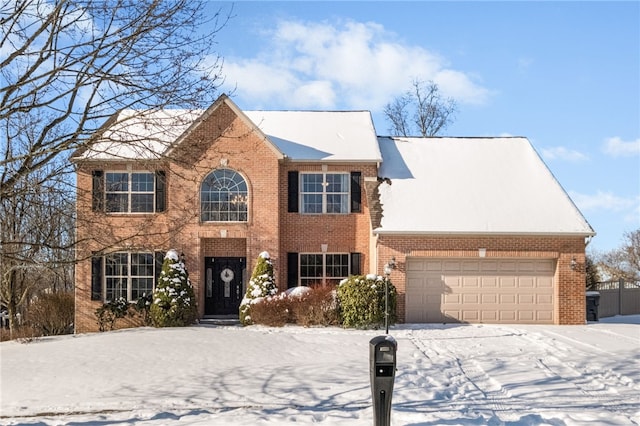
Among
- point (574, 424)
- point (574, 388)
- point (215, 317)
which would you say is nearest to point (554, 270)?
point (574, 388)

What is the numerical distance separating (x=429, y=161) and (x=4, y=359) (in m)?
14.8

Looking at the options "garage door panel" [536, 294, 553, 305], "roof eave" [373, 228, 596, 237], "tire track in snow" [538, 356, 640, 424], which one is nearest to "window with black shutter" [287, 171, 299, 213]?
"roof eave" [373, 228, 596, 237]

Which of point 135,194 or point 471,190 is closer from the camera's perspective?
point 135,194

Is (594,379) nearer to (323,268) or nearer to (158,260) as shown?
(323,268)

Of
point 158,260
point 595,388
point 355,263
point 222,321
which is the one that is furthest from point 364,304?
point 595,388

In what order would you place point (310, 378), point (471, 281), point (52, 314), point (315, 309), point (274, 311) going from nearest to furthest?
point (310, 378) < point (315, 309) < point (274, 311) < point (471, 281) < point (52, 314)

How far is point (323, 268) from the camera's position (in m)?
22.2

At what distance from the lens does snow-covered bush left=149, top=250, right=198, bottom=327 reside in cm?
1983

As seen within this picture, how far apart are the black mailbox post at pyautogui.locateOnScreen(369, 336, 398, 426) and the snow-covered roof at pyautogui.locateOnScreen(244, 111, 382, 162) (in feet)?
49.2

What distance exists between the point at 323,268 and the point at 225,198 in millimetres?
4027

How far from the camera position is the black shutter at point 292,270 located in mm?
21891

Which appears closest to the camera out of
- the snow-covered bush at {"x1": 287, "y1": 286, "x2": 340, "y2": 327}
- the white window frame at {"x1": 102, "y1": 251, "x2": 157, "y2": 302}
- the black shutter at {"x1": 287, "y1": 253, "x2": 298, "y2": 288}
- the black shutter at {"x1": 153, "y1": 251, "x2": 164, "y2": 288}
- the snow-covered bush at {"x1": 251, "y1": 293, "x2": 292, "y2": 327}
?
the snow-covered bush at {"x1": 287, "y1": 286, "x2": 340, "y2": 327}

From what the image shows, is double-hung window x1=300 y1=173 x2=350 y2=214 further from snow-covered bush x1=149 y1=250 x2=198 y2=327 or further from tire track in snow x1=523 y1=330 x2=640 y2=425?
tire track in snow x1=523 y1=330 x2=640 y2=425

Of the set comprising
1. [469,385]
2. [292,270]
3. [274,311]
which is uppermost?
[292,270]
